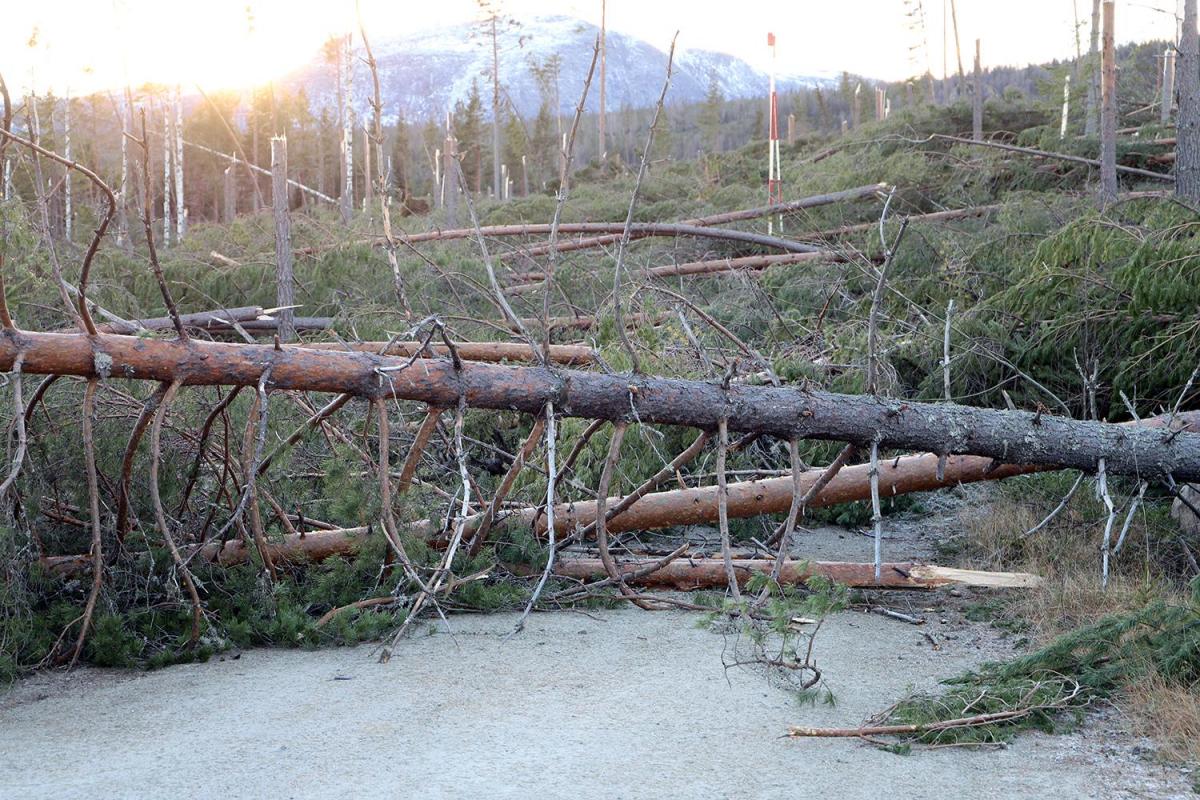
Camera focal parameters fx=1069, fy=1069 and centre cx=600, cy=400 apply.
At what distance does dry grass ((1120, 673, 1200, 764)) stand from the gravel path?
0.26ft

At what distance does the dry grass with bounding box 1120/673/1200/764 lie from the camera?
2977 mm

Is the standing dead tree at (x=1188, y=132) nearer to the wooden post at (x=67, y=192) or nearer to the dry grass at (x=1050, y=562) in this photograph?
the dry grass at (x=1050, y=562)

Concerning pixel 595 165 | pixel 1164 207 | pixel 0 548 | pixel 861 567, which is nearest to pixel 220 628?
pixel 0 548

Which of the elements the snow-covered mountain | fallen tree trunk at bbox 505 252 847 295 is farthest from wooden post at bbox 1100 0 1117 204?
the snow-covered mountain

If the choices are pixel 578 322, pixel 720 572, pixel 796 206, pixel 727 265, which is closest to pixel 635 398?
pixel 720 572

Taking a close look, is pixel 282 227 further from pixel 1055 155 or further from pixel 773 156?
pixel 1055 155

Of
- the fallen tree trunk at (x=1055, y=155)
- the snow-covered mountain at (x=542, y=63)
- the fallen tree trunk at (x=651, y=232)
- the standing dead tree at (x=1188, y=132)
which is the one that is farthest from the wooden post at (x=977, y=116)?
the snow-covered mountain at (x=542, y=63)

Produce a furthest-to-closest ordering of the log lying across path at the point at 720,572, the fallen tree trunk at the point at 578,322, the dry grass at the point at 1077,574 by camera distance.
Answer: the fallen tree trunk at the point at 578,322
the log lying across path at the point at 720,572
the dry grass at the point at 1077,574

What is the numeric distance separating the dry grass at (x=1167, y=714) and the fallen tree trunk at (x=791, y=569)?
1429 millimetres

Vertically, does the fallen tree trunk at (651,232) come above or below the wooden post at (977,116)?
below

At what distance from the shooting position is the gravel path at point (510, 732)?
2.78 meters

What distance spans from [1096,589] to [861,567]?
3.17 feet

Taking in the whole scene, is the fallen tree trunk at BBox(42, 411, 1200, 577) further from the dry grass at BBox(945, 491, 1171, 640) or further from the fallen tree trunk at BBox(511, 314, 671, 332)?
the fallen tree trunk at BBox(511, 314, 671, 332)

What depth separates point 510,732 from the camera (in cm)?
316
